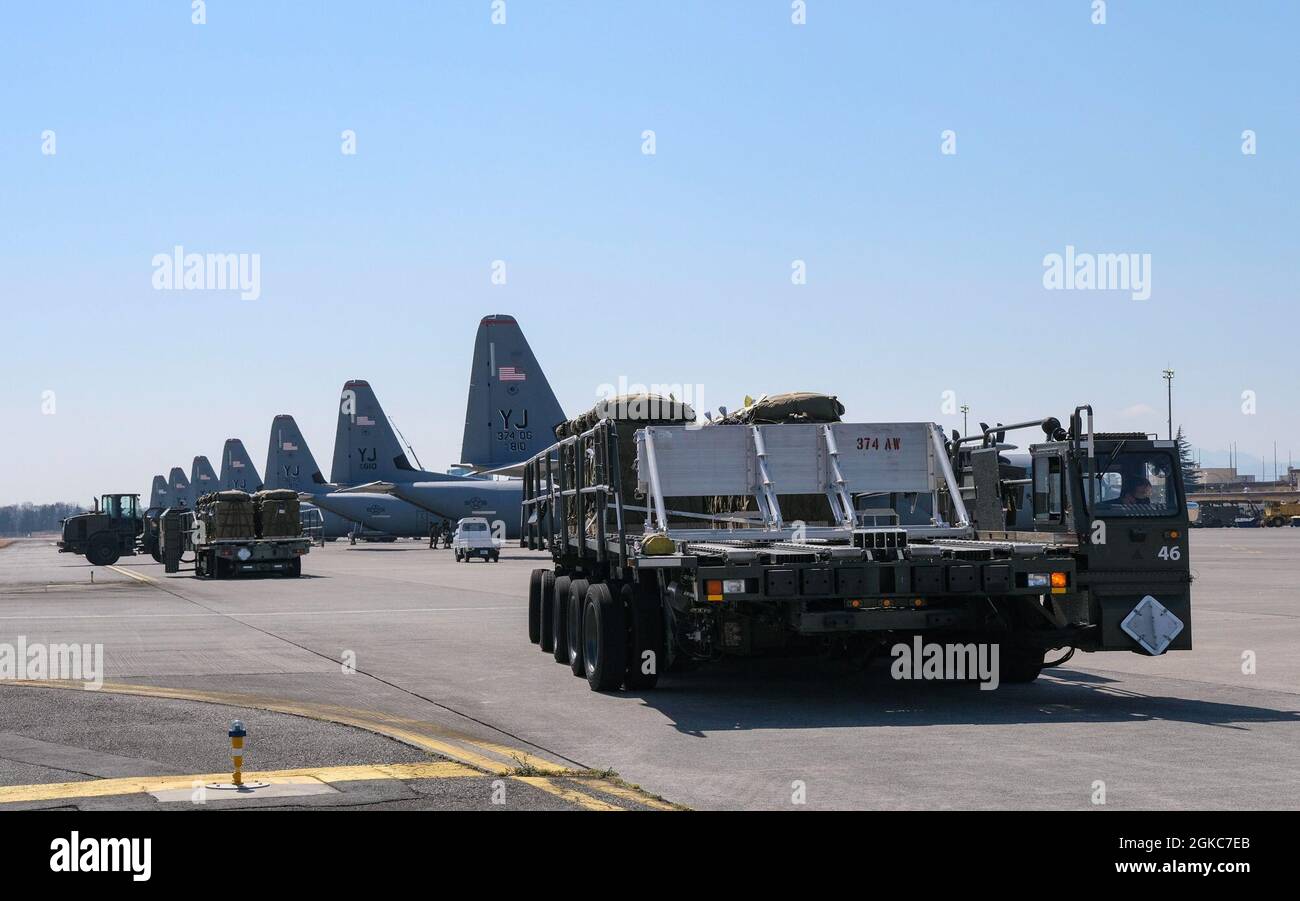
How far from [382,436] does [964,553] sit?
94.8 m

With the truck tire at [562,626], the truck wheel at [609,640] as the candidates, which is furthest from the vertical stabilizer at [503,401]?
the truck wheel at [609,640]

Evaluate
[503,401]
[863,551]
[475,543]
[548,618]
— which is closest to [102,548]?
[475,543]

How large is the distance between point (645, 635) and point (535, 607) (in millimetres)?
6673

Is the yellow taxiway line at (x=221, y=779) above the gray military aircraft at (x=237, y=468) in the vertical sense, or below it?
below

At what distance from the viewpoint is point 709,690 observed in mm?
15711

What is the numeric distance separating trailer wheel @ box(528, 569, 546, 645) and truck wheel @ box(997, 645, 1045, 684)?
7704mm

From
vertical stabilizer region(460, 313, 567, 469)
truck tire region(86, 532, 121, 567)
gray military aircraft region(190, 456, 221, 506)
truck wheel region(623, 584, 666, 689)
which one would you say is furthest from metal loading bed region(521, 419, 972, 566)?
gray military aircraft region(190, 456, 221, 506)

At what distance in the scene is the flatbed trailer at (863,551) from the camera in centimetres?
1349

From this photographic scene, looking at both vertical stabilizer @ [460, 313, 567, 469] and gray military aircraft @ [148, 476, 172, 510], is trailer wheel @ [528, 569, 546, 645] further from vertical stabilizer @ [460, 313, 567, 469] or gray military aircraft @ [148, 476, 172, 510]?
gray military aircraft @ [148, 476, 172, 510]

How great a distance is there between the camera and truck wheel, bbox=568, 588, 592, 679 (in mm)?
16922

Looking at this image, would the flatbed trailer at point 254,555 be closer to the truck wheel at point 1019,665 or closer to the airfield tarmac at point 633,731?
the airfield tarmac at point 633,731

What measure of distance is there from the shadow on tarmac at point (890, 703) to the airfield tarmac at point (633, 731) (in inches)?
2.2
